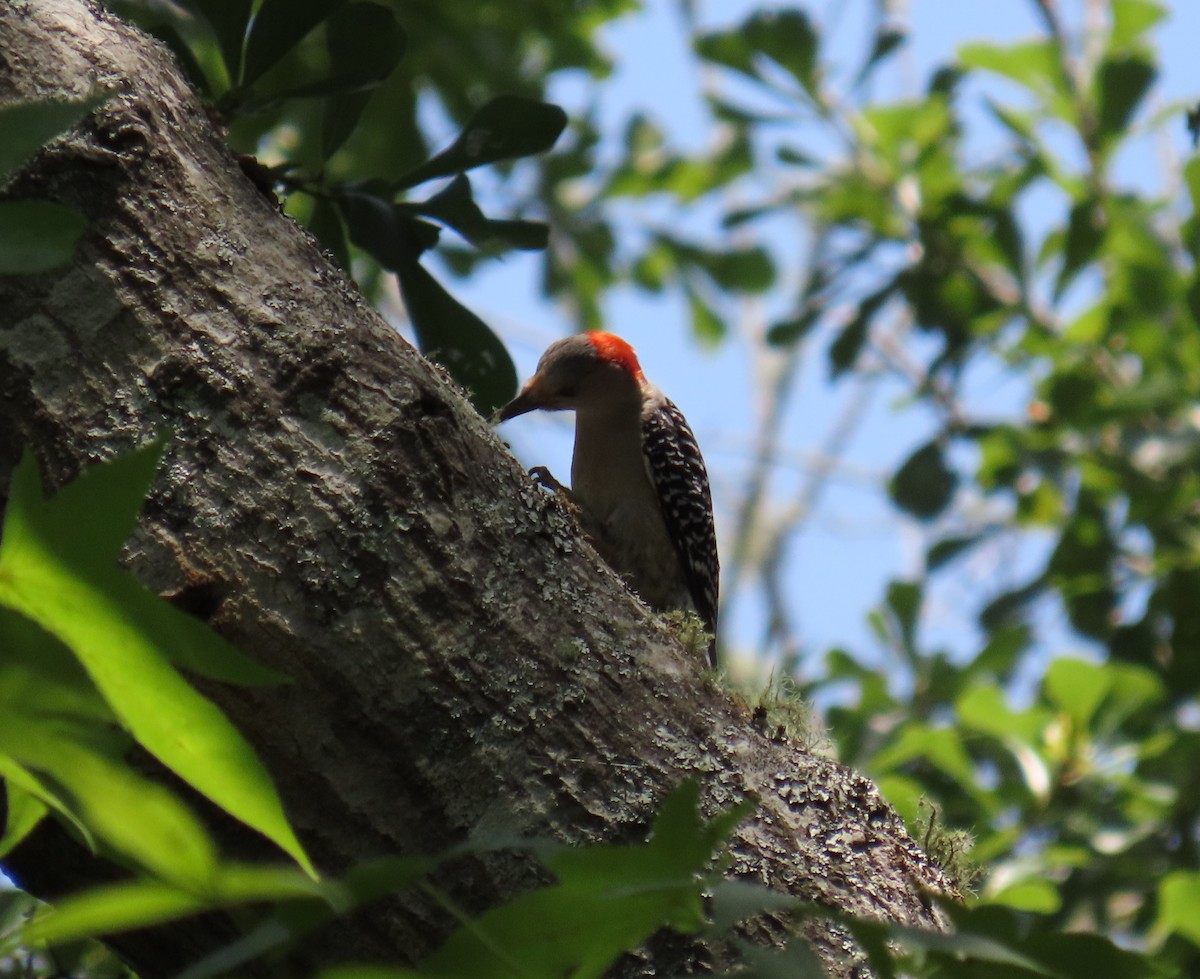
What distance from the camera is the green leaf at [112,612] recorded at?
117 cm

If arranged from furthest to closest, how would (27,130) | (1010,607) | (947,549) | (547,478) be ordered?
(947,549)
(1010,607)
(547,478)
(27,130)

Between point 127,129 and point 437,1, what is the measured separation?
3.81m

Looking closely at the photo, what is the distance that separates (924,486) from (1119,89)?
1.78 meters

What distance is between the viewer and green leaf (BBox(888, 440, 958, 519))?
563 centimetres

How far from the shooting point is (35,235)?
1.32m

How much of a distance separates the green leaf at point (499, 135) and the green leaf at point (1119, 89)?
308 centimetres

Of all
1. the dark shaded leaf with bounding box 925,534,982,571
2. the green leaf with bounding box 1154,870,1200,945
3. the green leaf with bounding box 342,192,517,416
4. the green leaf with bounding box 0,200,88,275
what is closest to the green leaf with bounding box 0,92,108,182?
the green leaf with bounding box 0,200,88,275

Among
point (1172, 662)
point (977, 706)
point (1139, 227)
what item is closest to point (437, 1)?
point (1139, 227)

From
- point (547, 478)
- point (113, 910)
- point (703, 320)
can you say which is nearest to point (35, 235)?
point (113, 910)

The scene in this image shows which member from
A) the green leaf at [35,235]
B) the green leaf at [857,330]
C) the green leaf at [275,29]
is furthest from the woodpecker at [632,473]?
the green leaf at [35,235]

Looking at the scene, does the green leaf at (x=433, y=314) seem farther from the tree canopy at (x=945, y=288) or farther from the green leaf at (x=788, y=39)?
the green leaf at (x=788, y=39)

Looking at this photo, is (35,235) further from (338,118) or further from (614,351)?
Answer: (614,351)

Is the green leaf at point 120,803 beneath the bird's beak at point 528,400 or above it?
beneath

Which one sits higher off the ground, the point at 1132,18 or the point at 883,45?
the point at 1132,18
